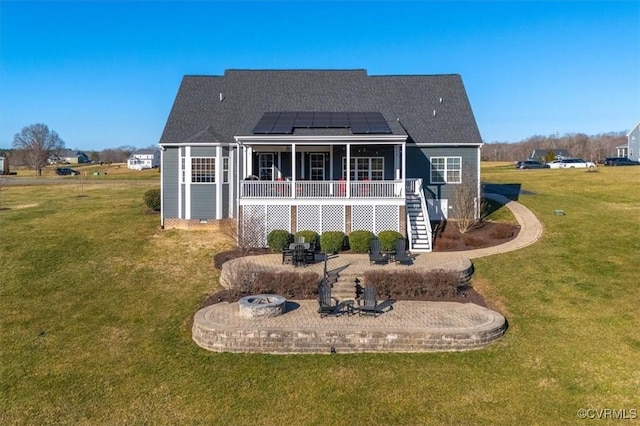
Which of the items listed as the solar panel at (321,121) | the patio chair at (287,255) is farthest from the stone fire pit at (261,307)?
the solar panel at (321,121)

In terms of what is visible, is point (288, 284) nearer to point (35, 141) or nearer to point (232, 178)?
point (232, 178)

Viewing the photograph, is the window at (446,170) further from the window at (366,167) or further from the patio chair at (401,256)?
the patio chair at (401,256)

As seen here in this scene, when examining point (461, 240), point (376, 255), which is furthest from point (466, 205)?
point (376, 255)

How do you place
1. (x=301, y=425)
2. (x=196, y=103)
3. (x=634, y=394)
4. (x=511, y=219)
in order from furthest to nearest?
(x=196, y=103), (x=511, y=219), (x=634, y=394), (x=301, y=425)

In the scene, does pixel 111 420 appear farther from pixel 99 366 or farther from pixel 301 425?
pixel 301 425

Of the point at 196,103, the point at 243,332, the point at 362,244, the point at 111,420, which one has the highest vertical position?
the point at 196,103

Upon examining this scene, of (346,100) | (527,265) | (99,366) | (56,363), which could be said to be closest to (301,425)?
(99,366)

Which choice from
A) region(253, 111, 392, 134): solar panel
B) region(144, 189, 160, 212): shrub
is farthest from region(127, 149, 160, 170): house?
region(253, 111, 392, 134): solar panel
